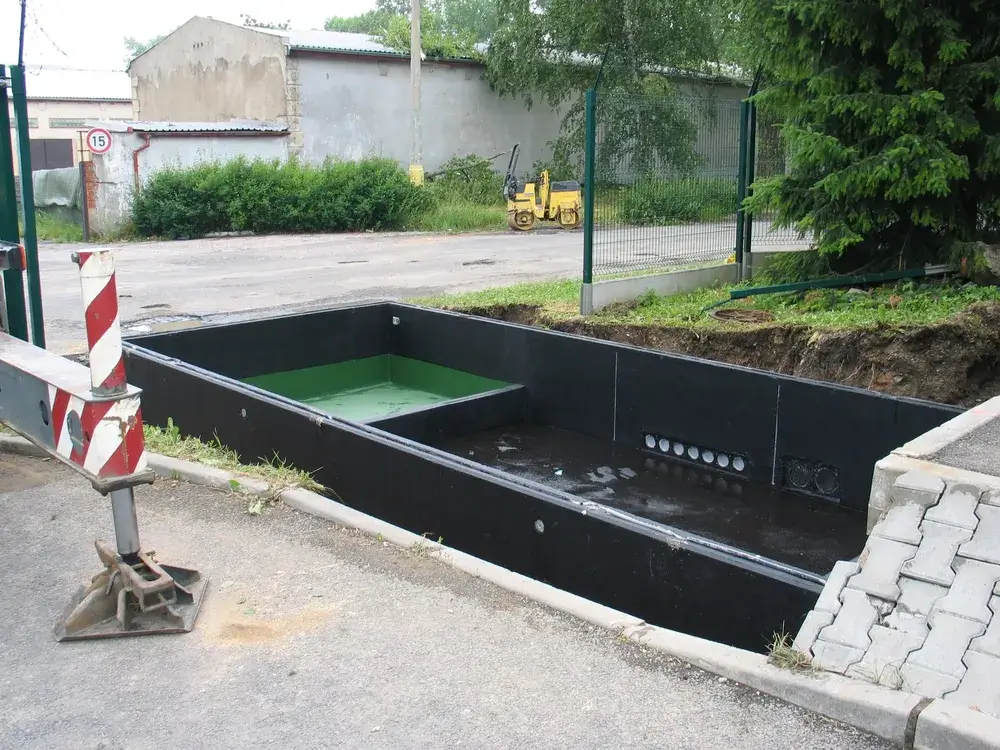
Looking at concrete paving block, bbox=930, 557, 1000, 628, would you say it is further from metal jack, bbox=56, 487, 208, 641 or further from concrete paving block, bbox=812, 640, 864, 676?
metal jack, bbox=56, 487, 208, 641

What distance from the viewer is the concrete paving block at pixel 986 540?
11.5 ft

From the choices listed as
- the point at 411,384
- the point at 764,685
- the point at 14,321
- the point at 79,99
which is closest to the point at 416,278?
the point at 411,384

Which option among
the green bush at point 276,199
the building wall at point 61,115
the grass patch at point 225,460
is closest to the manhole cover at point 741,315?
the grass patch at point 225,460

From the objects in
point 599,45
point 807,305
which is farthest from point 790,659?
point 599,45

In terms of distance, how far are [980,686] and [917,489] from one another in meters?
0.96

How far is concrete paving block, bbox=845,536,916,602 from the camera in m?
3.56

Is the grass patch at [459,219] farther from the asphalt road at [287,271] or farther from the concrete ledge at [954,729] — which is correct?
the concrete ledge at [954,729]

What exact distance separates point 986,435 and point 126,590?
3.80 meters

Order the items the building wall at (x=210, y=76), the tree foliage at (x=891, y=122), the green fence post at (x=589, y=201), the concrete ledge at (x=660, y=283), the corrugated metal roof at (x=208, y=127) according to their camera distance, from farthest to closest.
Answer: the building wall at (x=210, y=76) < the corrugated metal roof at (x=208, y=127) < the concrete ledge at (x=660, y=283) < the green fence post at (x=589, y=201) < the tree foliage at (x=891, y=122)

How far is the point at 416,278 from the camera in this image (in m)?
14.7

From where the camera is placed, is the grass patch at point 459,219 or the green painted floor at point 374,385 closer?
the green painted floor at point 374,385

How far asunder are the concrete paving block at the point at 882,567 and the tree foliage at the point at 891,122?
553 cm

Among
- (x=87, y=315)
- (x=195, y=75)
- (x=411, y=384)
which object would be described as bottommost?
(x=411, y=384)

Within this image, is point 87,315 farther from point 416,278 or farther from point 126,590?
point 416,278
